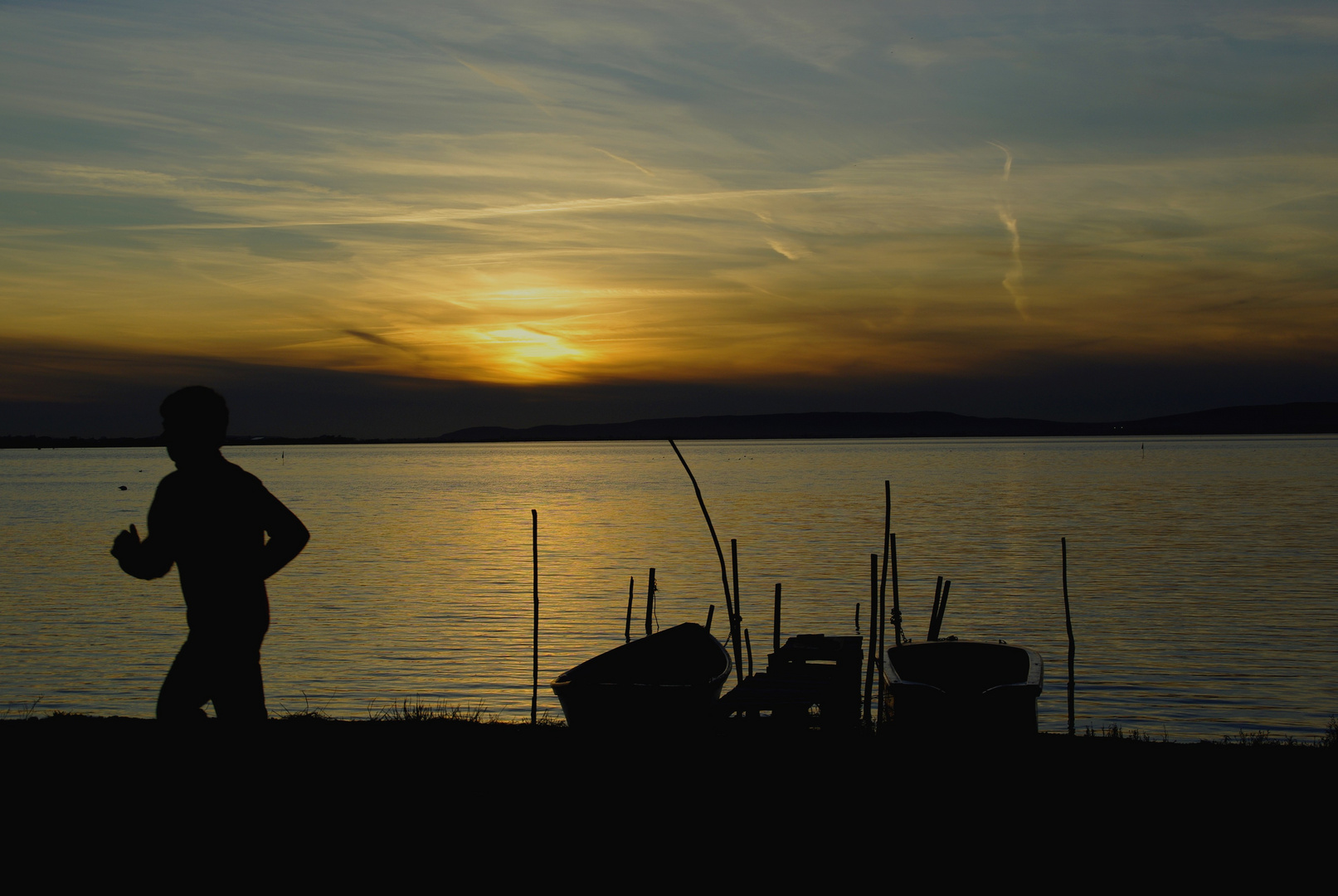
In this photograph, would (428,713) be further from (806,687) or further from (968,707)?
(968,707)

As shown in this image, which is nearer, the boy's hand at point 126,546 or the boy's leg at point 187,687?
the boy's hand at point 126,546

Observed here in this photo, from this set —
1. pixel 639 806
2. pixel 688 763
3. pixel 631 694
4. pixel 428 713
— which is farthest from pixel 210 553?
pixel 428 713

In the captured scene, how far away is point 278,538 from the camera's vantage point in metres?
5.61

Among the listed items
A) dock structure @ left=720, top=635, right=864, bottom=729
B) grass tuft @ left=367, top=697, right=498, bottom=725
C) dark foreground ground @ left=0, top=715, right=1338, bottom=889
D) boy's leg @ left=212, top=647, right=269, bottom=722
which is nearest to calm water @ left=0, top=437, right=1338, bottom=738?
grass tuft @ left=367, top=697, right=498, bottom=725

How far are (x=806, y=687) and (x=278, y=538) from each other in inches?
327

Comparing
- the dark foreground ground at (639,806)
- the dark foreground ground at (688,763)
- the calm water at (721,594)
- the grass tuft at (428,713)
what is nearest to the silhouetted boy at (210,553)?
the dark foreground ground at (639,806)

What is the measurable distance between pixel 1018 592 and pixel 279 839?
26441 mm

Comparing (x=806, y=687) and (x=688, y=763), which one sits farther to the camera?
(x=806, y=687)

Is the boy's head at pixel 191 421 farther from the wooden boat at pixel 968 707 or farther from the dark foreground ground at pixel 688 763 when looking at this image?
the wooden boat at pixel 968 707

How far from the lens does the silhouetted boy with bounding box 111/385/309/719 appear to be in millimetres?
5500

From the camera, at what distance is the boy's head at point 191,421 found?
5578mm

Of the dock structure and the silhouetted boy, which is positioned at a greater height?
the silhouetted boy

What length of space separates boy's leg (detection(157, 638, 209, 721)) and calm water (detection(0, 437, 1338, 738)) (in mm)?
11517

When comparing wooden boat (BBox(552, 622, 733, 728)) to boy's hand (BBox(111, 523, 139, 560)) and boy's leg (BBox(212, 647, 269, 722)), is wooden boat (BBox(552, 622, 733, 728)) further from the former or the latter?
boy's hand (BBox(111, 523, 139, 560))
